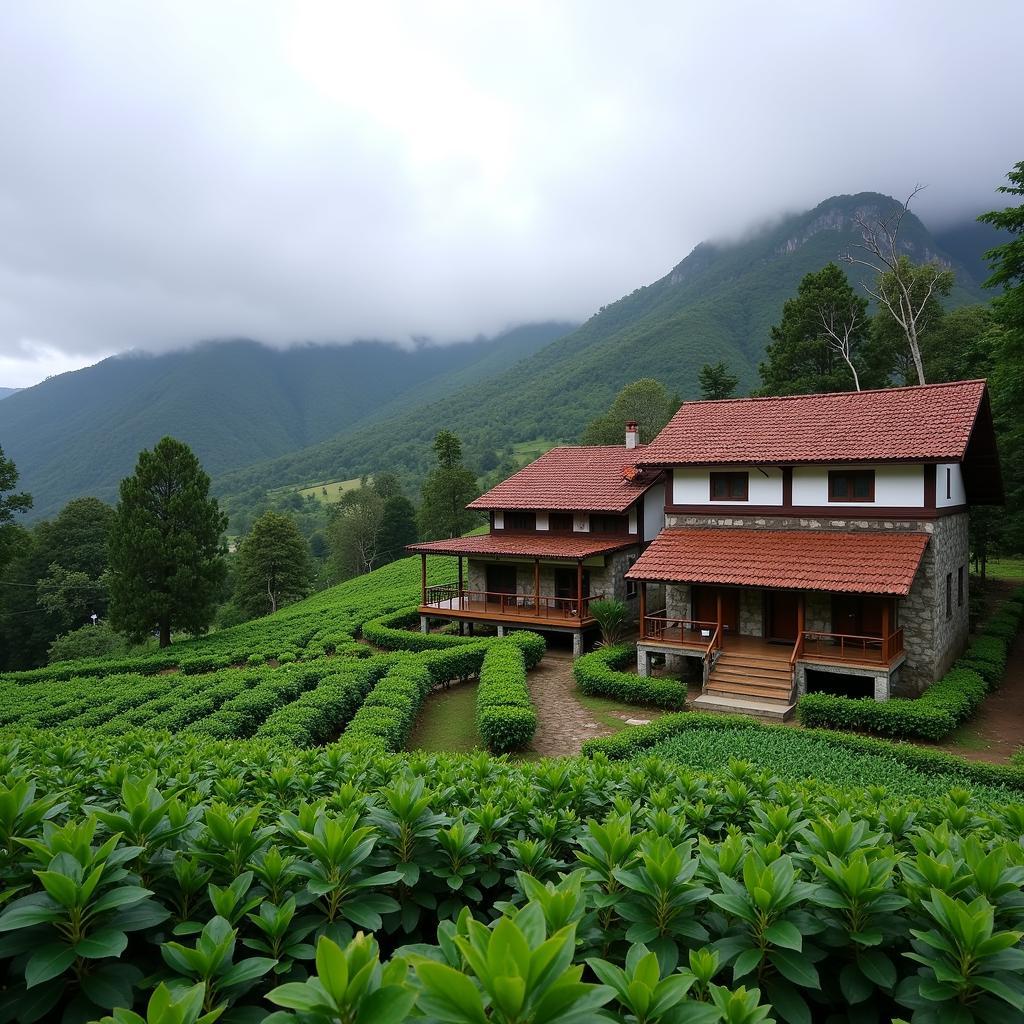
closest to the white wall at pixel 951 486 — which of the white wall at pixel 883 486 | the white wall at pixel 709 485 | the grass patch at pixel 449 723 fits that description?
the white wall at pixel 883 486

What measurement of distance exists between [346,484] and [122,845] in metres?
135

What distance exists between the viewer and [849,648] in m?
17.0

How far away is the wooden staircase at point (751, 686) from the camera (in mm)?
15867

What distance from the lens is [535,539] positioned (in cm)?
2477

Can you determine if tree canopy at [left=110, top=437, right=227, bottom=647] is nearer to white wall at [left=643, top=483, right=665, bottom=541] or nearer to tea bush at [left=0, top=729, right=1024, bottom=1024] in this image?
white wall at [left=643, top=483, right=665, bottom=541]

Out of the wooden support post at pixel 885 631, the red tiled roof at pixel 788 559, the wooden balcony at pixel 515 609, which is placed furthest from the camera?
the wooden balcony at pixel 515 609

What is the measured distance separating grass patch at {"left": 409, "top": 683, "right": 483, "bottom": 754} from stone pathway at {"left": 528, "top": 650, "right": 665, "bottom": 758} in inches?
61.2

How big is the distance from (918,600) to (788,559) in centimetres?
321

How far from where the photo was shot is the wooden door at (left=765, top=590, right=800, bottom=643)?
18438 mm

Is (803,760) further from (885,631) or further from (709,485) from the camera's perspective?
(709,485)

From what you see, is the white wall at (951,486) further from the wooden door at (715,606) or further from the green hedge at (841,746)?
the green hedge at (841,746)

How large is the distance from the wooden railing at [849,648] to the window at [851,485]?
140 inches

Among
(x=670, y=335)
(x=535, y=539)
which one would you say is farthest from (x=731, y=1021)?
(x=670, y=335)

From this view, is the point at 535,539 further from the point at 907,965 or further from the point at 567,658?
the point at 907,965
